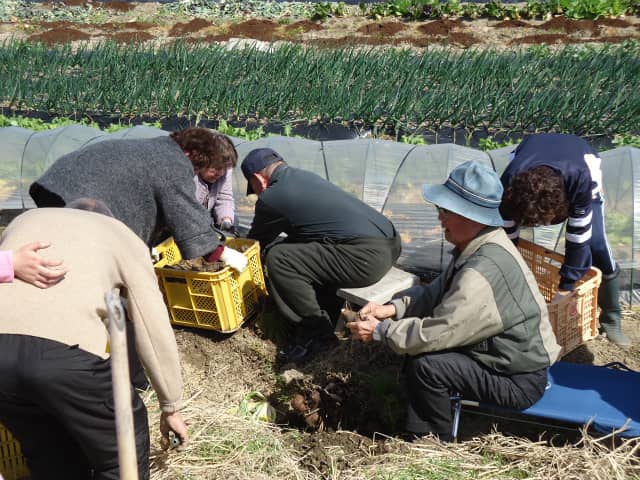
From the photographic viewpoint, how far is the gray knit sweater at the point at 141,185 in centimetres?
290

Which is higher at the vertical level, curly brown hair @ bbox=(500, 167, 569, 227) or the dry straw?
curly brown hair @ bbox=(500, 167, 569, 227)

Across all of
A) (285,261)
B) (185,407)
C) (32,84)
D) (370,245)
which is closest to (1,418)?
(185,407)

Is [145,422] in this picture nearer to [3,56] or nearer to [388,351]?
[388,351]

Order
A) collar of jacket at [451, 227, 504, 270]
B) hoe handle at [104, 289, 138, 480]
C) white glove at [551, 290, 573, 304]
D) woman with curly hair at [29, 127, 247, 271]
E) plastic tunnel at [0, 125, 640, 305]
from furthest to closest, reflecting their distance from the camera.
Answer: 1. plastic tunnel at [0, 125, 640, 305]
2. white glove at [551, 290, 573, 304]
3. woman with curly hair at [29, 127, 247, 271]
4. collar of jacket at [451, 227, 504, 270]
5. hoe handle at [104, 289, 138, 480]

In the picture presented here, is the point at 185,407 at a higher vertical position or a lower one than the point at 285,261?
lower

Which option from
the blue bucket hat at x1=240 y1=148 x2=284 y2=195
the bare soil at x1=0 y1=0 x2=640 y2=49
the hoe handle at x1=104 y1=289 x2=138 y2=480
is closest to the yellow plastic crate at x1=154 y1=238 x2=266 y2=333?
the blue bucket hat at x1=240 y1=148 x2=284 y2=195

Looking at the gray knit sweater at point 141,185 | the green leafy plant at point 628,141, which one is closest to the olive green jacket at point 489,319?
the gray knit sweater at point 141,185

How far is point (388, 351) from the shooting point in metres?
3.67

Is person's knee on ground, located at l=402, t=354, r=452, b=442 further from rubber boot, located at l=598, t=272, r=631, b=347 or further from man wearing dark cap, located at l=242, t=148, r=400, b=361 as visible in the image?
rubber boot, located at l=598, t=272, r=631, b=347

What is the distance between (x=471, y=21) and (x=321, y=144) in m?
11.8

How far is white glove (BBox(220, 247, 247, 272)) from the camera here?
3646mm

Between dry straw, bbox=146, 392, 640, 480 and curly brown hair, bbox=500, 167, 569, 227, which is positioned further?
curly brown hair, bbox=500, 167, 569, 227

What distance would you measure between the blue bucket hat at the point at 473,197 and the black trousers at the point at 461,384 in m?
0.56

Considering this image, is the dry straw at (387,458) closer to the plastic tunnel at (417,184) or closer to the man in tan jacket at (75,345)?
the man in tan jacket at (75,345)
